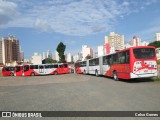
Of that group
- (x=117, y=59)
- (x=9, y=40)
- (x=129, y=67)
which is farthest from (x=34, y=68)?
(x=9, y=40)

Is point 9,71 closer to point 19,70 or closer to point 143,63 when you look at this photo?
point 19,70

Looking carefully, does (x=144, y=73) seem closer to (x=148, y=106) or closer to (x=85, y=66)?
(x=148, y=106)

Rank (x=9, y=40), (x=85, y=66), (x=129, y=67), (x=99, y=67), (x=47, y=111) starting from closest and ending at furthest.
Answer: (x=47, y=111)
(x=129, y=67)
(x=99, y=67)
(x=85, y=66)
(x=9, y=40)

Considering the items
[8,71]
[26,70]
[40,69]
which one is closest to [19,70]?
[26,70]

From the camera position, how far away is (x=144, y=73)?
18766 millimetres

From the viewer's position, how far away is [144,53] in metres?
18.8

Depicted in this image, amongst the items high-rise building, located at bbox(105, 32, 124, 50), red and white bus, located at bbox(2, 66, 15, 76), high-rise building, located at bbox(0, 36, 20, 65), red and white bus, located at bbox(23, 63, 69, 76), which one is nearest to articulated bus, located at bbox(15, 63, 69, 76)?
red and white bus, located at bbox(23, 63, 69, 76)

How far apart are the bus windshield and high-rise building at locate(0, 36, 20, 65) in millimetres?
119304

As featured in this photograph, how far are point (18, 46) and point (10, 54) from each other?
6.76 metres

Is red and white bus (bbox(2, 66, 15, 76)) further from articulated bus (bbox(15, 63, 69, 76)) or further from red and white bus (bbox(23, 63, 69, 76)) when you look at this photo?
red and white bus (bbox(23, 63, 69, 76))

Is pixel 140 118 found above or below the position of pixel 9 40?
below

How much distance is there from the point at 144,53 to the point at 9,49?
12397 centimetres

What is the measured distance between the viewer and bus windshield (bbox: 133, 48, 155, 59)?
61.1 ft

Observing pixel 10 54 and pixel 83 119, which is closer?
pixel 83 119
